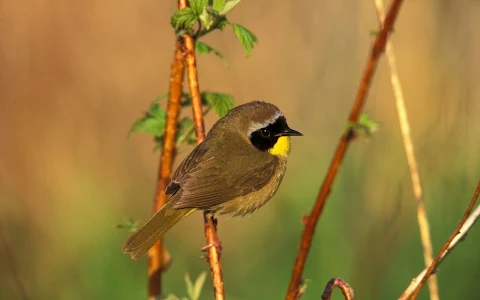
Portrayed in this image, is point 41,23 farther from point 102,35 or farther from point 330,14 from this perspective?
point 330,14

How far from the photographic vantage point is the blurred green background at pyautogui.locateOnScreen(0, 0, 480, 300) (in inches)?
162

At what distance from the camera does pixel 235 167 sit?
3289 mm

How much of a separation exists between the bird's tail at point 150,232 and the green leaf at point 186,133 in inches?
11.7

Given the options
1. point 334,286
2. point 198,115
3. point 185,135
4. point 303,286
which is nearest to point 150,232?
point 185,135

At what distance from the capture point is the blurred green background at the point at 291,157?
13.5ft

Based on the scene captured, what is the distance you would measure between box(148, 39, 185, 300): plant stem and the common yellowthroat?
0.25m

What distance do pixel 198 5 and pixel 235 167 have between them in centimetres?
103

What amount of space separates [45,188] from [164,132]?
9.65 feet

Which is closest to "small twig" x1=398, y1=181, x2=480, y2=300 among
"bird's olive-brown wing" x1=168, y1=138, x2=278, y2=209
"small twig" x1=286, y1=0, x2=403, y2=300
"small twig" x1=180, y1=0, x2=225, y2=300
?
"small twig" x1=286, y1=0, x2=403, y2=300

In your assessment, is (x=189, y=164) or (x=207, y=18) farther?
(x=189, y=164)

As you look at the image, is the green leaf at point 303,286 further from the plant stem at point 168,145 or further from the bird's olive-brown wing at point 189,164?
the bird's olive-brown wing at point 189,164

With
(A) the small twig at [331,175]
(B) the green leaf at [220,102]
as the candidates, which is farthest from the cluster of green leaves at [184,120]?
(A) the small twig at [331,175]

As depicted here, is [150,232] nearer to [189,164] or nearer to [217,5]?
[189,164]

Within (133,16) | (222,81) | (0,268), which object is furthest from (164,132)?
(133,16)
